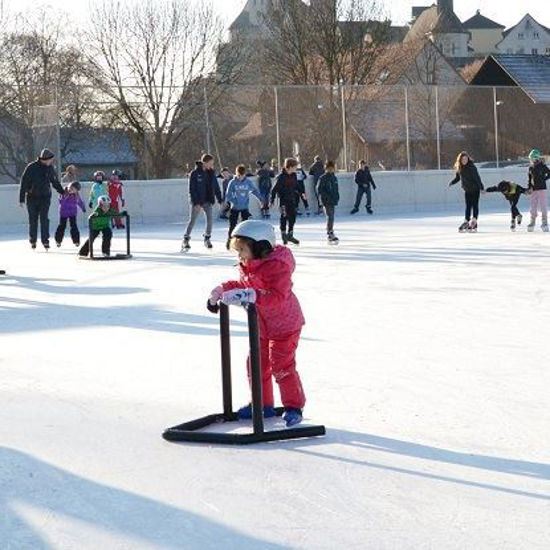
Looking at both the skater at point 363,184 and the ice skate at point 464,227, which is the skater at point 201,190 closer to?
the ice skate at point 464,227

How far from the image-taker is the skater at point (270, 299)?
18.5 feet

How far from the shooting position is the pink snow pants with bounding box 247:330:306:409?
231 inches

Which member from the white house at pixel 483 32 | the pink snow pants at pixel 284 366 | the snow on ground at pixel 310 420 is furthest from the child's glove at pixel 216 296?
the white house at pixel 483 32

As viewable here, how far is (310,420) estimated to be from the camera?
20.2ft

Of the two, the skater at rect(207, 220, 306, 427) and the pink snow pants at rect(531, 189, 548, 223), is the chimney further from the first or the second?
the skater at rect(207, 220, 306, 427)

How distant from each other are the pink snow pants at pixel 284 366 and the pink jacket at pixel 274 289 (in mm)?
40

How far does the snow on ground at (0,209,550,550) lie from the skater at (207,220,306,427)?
1.03 ft

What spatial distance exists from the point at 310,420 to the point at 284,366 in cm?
41

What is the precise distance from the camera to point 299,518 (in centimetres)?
445

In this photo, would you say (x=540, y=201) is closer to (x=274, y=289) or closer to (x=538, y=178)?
(x=538, y=178)

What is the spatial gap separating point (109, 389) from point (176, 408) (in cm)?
71

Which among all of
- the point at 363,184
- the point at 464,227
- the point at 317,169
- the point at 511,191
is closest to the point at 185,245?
the point at 464,227

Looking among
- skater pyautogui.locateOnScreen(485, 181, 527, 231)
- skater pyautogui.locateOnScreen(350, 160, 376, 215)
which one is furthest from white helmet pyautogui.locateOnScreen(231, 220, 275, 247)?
skater pyautogui.locateOnScreen(350, 160, 376, 215)

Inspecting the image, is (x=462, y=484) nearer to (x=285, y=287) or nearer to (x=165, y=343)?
(x=285, y=287)
